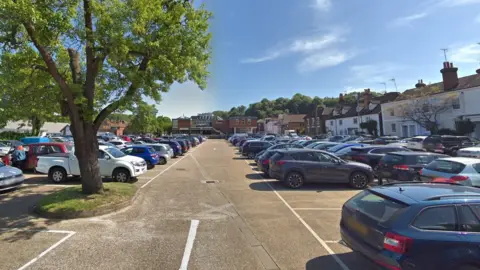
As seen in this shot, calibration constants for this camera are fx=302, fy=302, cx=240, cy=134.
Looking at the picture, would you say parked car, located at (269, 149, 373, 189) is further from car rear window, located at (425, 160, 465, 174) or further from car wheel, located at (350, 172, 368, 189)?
car rear window, located at (425, 160, 465, 174)

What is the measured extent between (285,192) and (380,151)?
7.87 metres

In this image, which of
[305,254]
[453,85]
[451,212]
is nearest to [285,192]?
[305,254]

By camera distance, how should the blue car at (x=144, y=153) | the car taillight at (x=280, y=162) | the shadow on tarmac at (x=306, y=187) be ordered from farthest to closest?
the blue car at (x=144, y=153) → the car taillight at (x=280, y=162) → the shadow on tarmac at (x=306, y=187)

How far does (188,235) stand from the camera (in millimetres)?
6797

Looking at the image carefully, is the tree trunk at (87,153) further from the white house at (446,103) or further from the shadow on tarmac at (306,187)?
the white house at (446,103)

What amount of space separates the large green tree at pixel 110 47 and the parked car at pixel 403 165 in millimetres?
8641

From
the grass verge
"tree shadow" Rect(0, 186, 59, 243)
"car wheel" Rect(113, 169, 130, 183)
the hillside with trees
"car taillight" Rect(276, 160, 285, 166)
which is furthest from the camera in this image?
the hillside with trees

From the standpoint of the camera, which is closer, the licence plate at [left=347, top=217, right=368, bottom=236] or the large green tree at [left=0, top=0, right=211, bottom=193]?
the licence plate at [left=347, top=217, right=368, bottom=236]

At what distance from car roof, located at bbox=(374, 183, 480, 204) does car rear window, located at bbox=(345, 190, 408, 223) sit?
109 millimetres

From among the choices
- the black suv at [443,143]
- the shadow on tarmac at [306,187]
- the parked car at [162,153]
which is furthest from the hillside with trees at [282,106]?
the shadow on tarmac at [306,187]

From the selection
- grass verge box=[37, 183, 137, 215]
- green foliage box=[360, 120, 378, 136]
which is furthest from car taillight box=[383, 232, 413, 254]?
green foliage box=[360, 120, 378, 136]

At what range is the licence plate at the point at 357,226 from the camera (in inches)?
179

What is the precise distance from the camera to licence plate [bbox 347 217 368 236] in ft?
14.9

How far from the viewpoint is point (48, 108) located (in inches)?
423
